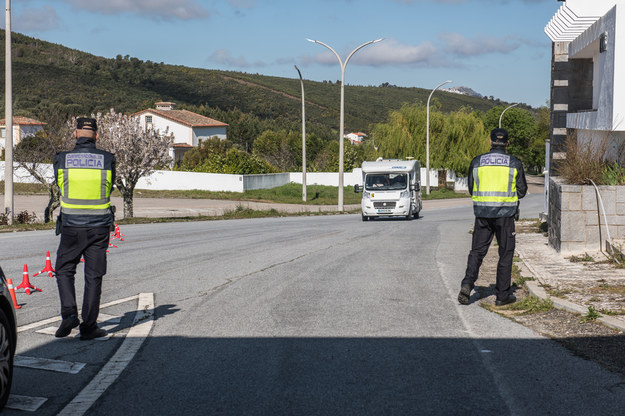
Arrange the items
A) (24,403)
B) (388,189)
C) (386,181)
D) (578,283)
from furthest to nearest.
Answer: (386,181), (388,189), (578,283), (24,403)

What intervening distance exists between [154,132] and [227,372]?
29650 mm

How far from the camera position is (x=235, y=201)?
157ft

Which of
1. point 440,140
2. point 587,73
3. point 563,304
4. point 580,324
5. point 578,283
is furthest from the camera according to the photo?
point 440,140

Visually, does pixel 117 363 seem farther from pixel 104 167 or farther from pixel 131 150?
pixel 131 150

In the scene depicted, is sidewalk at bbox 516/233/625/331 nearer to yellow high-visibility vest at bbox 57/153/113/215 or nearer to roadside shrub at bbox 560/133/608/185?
roadside shrub at bbox 560/133/608/185

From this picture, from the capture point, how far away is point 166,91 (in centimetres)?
12781

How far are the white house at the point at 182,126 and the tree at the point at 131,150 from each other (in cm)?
5231

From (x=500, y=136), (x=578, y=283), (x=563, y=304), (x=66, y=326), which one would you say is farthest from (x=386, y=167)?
(x=66, y=326)

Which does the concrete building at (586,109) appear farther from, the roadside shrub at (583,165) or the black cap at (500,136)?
the black cap at (500,136)

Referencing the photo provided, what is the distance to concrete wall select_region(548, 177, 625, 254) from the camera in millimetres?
12227

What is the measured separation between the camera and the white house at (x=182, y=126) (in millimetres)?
88062

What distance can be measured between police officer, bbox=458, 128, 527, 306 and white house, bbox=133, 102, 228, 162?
7934cm

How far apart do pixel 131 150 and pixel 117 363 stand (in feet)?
88.2

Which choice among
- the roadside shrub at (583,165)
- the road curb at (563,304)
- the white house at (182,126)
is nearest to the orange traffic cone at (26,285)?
the road curb at (563,304)
